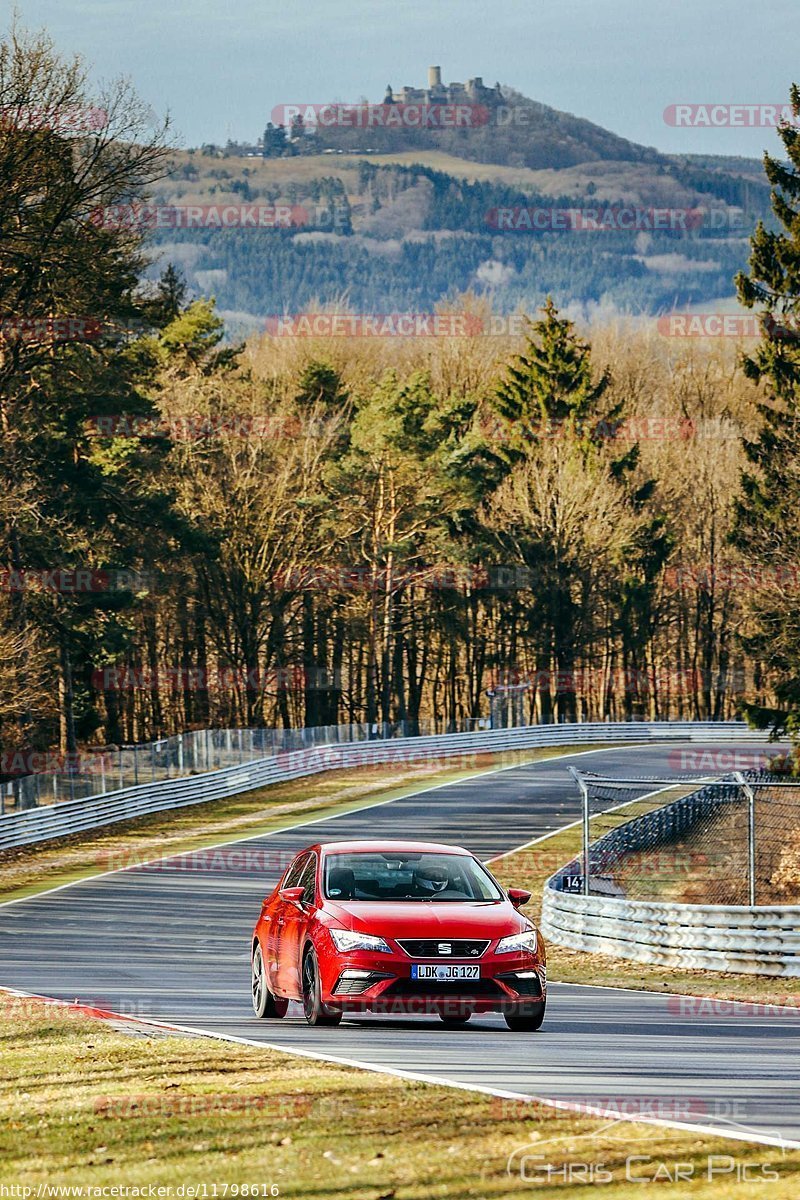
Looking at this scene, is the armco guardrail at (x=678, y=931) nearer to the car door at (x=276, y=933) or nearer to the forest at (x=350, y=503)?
the car door at (x=276, y=933)

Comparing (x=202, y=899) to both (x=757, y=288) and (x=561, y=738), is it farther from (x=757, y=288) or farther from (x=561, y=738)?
(x=561, y=738)

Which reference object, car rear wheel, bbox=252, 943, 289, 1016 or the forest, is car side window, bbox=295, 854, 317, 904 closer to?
car rear wheel, bbox=252, 943, 289, 1016

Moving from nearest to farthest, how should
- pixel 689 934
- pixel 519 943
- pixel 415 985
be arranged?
pixel 415 985, pixel 519 943, pixel 689 934

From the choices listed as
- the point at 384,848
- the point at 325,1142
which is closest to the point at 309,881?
the point at 384,848

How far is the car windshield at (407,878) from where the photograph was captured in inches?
584

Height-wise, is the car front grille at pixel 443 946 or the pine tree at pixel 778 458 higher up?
the pine tree at pixel 778 458

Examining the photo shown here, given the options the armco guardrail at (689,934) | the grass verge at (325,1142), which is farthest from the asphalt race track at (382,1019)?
the armco guardrail at (689,934)

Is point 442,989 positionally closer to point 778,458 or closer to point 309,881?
point 309,881

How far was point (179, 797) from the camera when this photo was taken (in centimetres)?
5222

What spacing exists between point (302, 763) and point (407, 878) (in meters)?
46.1

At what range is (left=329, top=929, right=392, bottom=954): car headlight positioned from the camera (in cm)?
1391

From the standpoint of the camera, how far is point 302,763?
60.9 m

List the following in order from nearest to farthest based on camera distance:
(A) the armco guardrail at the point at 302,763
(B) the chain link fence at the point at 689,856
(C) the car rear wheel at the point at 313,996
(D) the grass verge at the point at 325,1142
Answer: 1. (D) the grass verge at the point at 325,1142
2. (C) the car rear wheel at the point at 313,996
3. (B) the chain link fence at the point at 689,856
4. (A) the armco guardrail at the point at 302,763

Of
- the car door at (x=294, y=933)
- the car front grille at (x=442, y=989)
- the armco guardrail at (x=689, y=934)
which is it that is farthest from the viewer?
the armco guardrail at (x=689, y=934)
